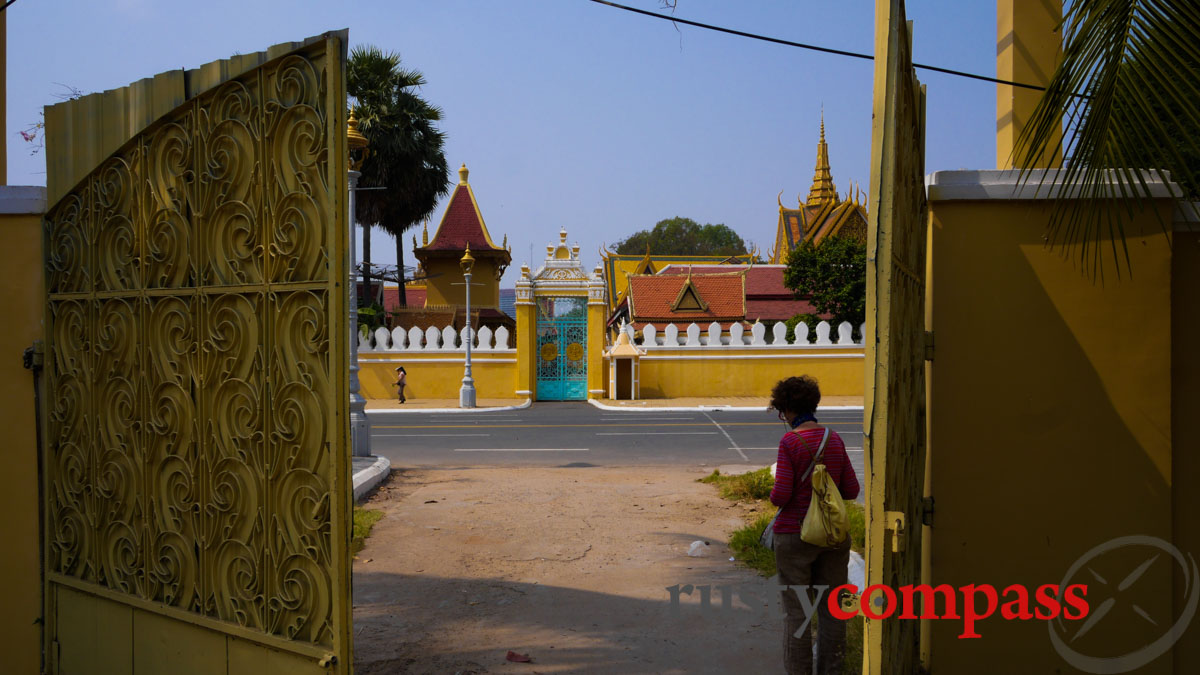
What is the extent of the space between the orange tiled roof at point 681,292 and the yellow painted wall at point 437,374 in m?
8.17

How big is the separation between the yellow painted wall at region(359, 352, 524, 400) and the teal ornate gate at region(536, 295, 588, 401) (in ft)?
3.30

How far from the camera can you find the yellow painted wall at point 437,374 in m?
24.4

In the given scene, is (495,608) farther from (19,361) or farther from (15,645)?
(19,361)

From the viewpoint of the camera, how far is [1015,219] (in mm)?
3986

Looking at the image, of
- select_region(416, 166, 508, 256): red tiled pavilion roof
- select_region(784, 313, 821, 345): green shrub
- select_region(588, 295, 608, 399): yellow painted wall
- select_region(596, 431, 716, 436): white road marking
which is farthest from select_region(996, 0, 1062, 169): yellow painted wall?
select_region(416, 166, 508, 256): red tiled pavilion roof

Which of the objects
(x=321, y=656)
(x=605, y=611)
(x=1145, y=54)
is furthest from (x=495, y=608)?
(x=1145, y=54)

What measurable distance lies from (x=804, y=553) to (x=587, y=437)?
12.1m

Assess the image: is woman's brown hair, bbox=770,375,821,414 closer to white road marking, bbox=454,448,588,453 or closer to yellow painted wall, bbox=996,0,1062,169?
yellow painted wall, bbox=996,0,1062,169

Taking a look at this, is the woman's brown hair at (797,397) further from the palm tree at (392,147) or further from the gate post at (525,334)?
the palm tree at (392,147)

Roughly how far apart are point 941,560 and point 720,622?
1594mm

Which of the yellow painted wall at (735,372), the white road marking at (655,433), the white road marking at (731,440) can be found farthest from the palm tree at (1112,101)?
the yellow painted wall at (735,372)

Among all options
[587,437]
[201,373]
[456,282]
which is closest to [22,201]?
[201,373]

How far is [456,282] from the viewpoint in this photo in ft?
113

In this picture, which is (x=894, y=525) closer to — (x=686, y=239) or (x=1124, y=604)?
(x=1124, y=604)
